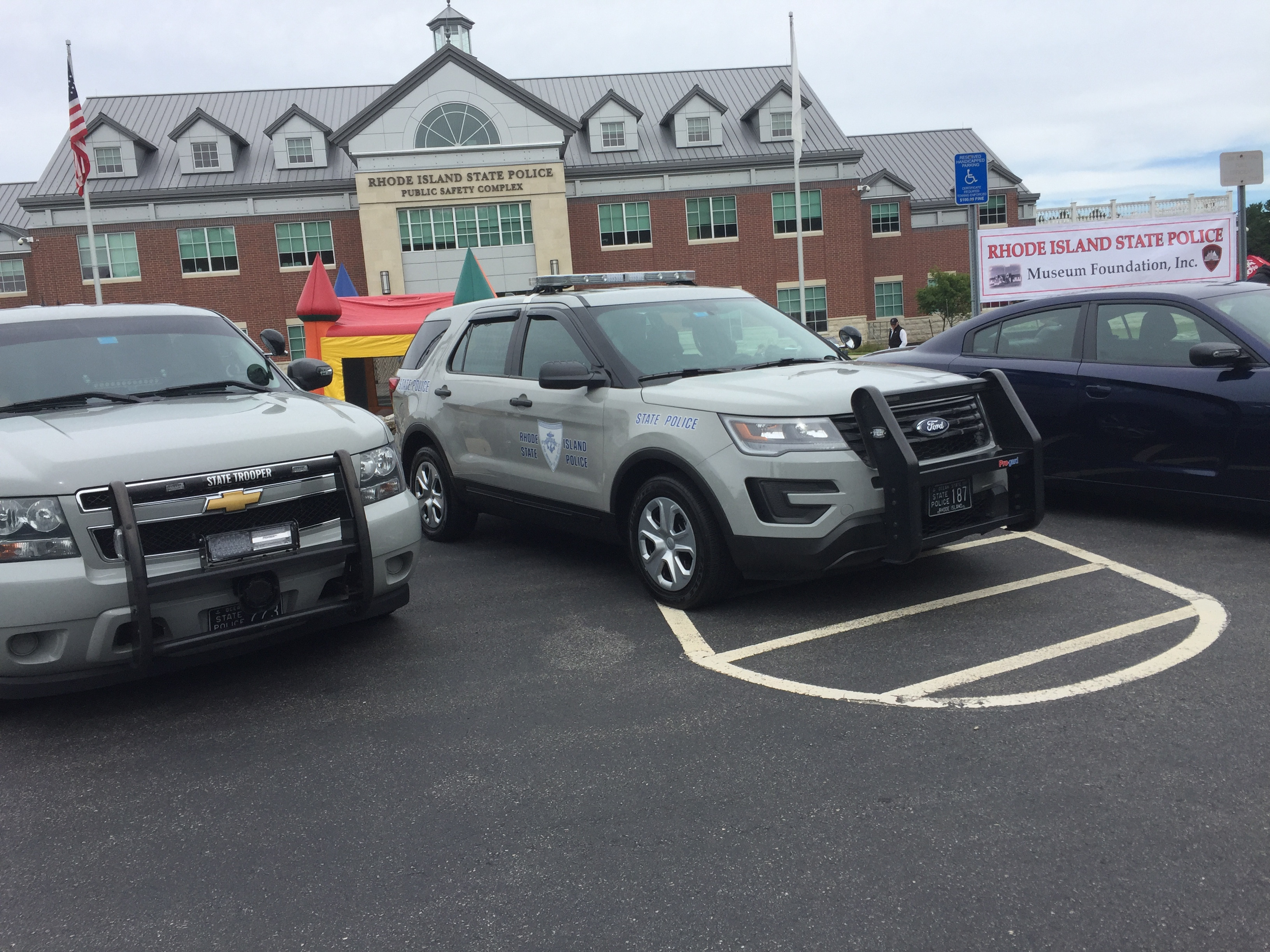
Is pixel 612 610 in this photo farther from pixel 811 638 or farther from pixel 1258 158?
pixel 1258 158

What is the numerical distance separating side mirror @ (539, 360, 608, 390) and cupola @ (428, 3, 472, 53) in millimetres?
43207

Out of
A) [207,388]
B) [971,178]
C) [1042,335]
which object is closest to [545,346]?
[207,388]

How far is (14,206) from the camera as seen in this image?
44031 millimetres

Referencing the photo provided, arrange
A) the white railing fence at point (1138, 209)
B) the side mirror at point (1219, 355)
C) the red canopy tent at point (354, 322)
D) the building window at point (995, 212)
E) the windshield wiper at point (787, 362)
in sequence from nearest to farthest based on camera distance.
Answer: the windshield wiper at point (787, 362) → the side mirror at point (1219, 355) → the red canopy tent at point (354, 322) → the white railing fence at point (1138, 209) → the building window at point (995, 212)

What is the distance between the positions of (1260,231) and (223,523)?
279 ft

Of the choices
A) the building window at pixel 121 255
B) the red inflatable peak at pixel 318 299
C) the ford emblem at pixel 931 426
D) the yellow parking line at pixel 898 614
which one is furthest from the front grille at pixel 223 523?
the building window at pixel 121 255

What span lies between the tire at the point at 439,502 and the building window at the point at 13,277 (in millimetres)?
42483

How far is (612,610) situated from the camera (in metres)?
5.67

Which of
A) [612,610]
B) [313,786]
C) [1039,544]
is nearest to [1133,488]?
[1039,544]

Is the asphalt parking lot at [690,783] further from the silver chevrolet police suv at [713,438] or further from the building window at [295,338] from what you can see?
the building window at [295,338]

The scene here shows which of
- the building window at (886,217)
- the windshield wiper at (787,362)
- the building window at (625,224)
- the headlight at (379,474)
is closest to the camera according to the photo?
the headlight at (379,474)

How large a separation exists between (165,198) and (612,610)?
1488 inches

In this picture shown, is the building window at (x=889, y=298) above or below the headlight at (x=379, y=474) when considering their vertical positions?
above

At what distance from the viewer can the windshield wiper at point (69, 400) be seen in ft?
16.1
